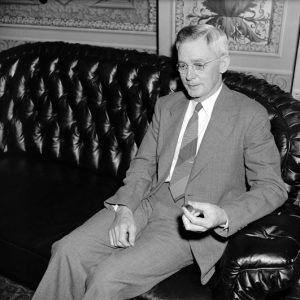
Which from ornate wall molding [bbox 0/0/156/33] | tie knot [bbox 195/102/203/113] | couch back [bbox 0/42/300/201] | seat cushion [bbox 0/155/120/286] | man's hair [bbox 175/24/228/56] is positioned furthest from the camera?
ornate wall molding [bbox 0/0/156/33]

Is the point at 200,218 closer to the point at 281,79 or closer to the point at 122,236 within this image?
the point at 122,236

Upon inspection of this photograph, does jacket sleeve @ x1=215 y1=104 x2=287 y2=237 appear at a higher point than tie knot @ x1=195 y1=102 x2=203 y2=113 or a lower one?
lower

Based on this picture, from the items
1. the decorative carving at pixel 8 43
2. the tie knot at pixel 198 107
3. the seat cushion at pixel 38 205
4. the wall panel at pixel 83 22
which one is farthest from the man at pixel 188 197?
the decorative carving at pixel 8 43

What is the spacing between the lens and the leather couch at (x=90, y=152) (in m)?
1.44

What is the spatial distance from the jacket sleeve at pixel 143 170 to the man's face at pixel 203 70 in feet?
0.89

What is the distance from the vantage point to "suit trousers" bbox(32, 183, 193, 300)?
4.99 ft

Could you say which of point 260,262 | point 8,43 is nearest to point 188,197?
point 260,262

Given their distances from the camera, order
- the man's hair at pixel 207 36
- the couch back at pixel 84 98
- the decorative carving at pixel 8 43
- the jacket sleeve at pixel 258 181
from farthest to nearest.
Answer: the decorative carving at pixel 8 43 < the couch back at pixel 84 98 < the man's hair at pixel 207 36 < the jacket sleeve at pixel 258 181

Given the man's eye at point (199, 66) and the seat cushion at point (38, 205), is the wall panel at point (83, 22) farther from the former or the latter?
the man's eye at point (199, 66)

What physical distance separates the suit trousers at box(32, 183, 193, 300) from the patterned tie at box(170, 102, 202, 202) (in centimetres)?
7

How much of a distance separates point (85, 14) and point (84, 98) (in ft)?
2.53

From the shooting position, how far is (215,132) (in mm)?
1659

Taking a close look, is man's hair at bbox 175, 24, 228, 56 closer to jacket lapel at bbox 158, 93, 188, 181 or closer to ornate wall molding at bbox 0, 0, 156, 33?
jacket lapel at bbox 158, 93, 188, 181

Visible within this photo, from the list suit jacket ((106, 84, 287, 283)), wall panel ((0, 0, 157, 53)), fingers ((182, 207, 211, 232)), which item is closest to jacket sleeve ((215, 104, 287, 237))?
suit jacket ((106, 84, 287, 283))
